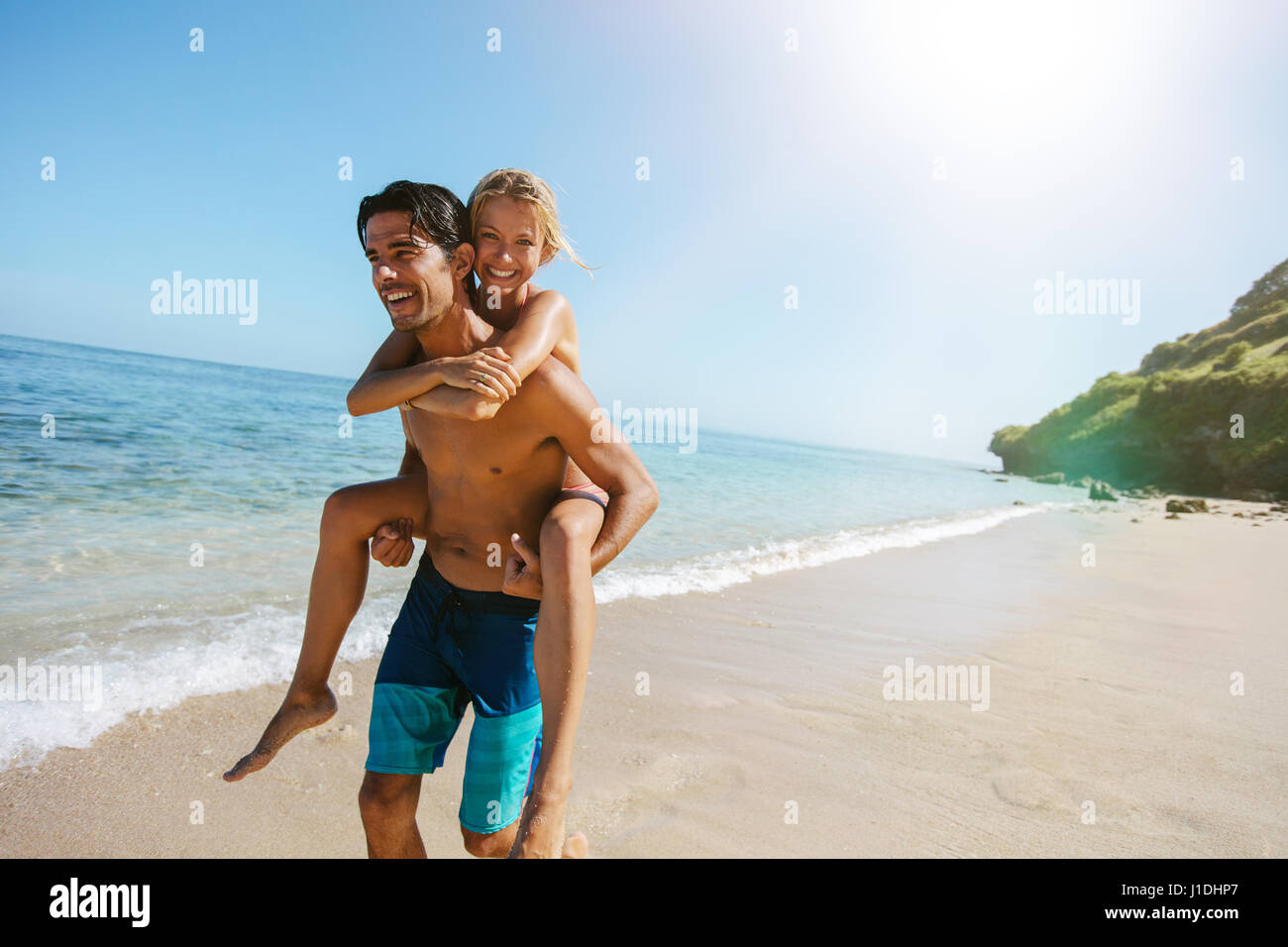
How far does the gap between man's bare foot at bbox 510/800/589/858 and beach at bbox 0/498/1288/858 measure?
5.14 feet

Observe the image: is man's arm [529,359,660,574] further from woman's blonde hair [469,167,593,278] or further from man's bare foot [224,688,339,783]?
man's bare foot [224,688,339,783]

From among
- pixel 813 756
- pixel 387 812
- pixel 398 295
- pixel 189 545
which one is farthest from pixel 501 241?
pixel 189 545

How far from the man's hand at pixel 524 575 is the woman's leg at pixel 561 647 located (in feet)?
0.10

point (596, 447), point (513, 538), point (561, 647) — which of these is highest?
point (596, 447)

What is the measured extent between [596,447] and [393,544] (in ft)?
2.34

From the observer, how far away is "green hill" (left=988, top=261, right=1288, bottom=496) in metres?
32.4

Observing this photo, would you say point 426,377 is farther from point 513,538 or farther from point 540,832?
point 540,832

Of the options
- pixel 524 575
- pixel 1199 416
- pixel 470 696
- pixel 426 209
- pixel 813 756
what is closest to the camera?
pixel 524 575

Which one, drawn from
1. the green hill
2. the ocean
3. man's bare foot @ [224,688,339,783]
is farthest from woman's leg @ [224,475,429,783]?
the green hill

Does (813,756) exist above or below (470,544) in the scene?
below

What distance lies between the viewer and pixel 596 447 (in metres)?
2.22
